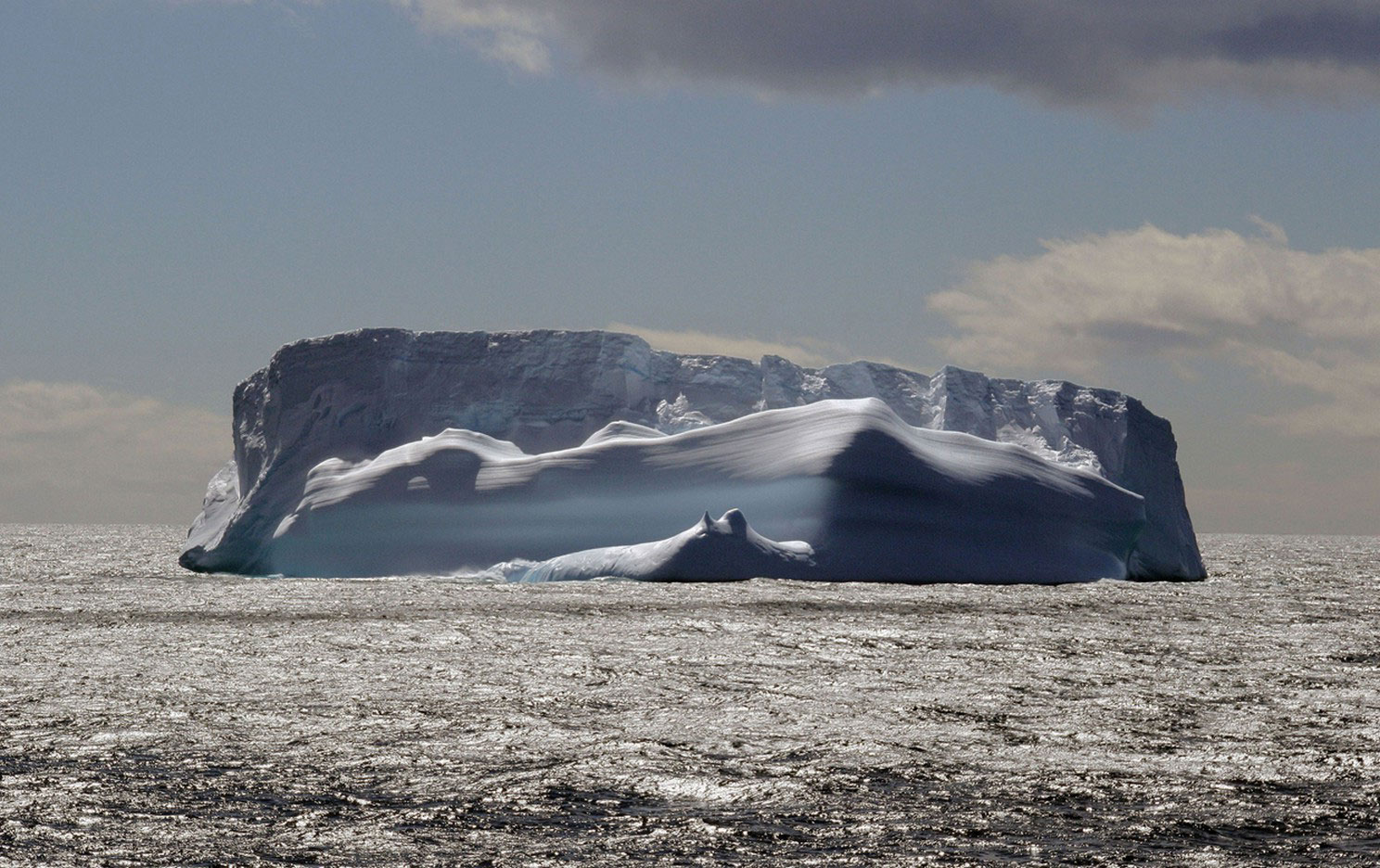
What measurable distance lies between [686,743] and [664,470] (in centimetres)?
1577

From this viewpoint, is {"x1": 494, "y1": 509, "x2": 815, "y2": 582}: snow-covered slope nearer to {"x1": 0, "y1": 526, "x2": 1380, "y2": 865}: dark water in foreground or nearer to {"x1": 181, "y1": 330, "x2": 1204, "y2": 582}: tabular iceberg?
{"x1": 181, "y1": 330, "x2": 1204, "y2": 582}: tabular iceberg

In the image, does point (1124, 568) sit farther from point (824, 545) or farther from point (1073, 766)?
point (1073, 766)

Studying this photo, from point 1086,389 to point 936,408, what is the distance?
299cm

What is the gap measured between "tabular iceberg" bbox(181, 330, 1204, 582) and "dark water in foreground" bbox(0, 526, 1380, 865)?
6.95 meters

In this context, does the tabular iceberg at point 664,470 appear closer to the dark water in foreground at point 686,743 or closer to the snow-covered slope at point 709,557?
the snow-covered slope at point 709,557

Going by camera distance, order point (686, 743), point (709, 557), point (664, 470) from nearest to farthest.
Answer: point (686, 743), point (709, 557), point (664, 470)

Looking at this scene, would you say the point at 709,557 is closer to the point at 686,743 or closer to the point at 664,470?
the point at 664,470

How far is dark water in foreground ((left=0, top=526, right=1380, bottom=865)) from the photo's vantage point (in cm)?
514

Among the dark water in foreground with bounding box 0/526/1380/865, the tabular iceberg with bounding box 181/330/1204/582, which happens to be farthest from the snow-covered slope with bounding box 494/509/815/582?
the dark water in foreground with bounding box 0/526/1380/865

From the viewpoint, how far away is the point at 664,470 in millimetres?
22875

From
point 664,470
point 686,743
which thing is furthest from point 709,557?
point 686,743

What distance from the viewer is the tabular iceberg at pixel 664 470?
856 inches

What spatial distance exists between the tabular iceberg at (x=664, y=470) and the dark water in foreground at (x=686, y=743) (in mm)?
6946

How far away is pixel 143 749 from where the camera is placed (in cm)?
682
